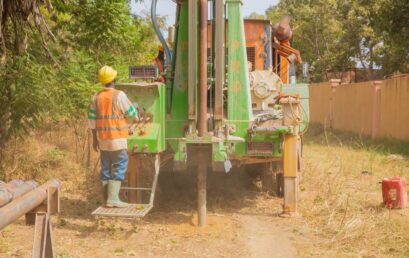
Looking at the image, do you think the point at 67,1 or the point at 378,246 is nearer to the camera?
the point at 378,246

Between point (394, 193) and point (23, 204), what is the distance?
516cm

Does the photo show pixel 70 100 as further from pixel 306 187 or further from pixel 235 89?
pixel 306 187

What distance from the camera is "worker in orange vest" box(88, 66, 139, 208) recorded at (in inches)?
233

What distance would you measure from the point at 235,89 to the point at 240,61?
326mm

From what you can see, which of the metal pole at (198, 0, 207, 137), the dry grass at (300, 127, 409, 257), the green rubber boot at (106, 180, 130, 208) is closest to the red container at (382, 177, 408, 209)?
the dry grass at (300, 127, 409, 257)

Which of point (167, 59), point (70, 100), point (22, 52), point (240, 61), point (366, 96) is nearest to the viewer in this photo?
point (240, 61)

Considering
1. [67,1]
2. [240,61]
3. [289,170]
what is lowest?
[289,170]

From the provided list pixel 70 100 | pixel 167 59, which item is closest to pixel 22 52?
pixel 70 100

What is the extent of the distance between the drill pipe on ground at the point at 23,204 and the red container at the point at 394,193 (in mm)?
4588

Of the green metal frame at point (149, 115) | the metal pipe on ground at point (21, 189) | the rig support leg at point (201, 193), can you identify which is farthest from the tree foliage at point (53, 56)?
the metal pipe on ground at point (21, 189)

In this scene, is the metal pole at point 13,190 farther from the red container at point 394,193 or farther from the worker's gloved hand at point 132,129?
the red container at point 394,193

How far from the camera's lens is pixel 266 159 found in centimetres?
672

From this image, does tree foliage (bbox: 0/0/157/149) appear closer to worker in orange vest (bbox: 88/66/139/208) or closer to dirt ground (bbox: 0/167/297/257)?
dirt ground (bbox: 0/167/297/257)

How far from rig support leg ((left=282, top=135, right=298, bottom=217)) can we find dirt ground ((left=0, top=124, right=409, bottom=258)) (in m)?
0.16
